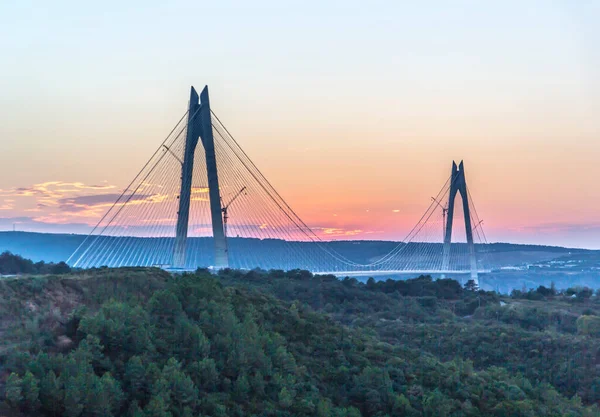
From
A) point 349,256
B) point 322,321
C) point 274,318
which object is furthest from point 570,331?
point 349,256

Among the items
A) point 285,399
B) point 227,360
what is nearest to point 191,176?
point 227,360

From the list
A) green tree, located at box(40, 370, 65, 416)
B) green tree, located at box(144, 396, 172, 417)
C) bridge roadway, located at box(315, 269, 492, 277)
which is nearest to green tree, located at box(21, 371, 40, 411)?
green tree, located at box(40, 370, 65, 416)

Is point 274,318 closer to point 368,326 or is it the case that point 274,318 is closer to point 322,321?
point 322,321

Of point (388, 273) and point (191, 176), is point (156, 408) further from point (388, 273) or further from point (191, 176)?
point (388, 273)

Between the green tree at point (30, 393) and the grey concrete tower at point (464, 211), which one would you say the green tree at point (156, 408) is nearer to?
the green tree at point (30, 393)

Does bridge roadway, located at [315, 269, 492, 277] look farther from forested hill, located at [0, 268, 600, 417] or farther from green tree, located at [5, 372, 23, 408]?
green tree, located at [5, 372, 23, 408]
